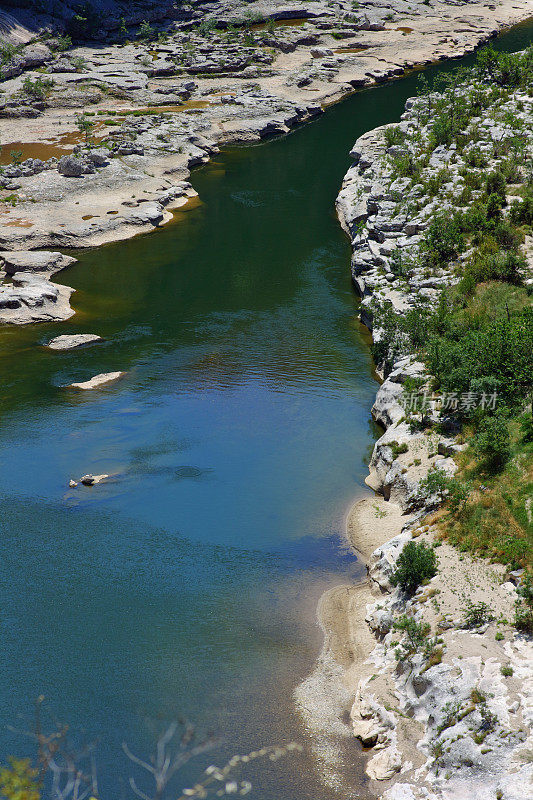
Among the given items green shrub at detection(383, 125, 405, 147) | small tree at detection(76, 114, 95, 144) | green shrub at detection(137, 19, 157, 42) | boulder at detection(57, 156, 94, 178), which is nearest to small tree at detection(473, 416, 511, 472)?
green shrub at detection(383, 125, 405, 147)

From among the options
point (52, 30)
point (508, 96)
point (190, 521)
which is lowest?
point (190, 521)

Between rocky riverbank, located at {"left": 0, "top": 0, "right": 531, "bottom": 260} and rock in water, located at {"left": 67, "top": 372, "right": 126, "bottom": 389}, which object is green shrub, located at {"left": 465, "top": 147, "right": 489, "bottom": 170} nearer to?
rocky riverbank, located at {"left": 0, "top": 0, "right": 531, "bottom": 260}

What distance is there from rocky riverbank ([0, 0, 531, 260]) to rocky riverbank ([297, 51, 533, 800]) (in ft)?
99.9

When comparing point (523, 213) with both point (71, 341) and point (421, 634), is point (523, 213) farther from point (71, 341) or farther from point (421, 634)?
point (421, 634)

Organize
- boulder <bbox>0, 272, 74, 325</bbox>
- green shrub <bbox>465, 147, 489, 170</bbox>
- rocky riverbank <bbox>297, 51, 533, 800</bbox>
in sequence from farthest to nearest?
green shrub <bbox>465, 147, 489, 170</bbox> → boulder <bbox>0, 272, 74, 325</bbox> → rocky riverbank <bbox>297, 51, 533, 800</bbox>

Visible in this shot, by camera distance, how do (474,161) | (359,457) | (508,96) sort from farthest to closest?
1. (508,96)
2. (474,161)
3. (359,457)

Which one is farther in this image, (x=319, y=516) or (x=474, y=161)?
(x=474, y=161)

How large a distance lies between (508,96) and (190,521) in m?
49.8

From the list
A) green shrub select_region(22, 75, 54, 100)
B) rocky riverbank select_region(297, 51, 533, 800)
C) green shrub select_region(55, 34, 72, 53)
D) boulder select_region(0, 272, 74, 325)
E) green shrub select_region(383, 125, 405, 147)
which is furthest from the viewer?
green shrub select_region(55, 34, 72, 53)

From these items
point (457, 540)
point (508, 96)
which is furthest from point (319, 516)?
point (508, 96)

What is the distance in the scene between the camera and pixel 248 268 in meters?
52.7

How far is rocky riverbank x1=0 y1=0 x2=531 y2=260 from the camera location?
61000mm

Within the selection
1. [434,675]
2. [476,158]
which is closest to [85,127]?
[476,158]

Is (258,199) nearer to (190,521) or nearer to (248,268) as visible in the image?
(248,268)
